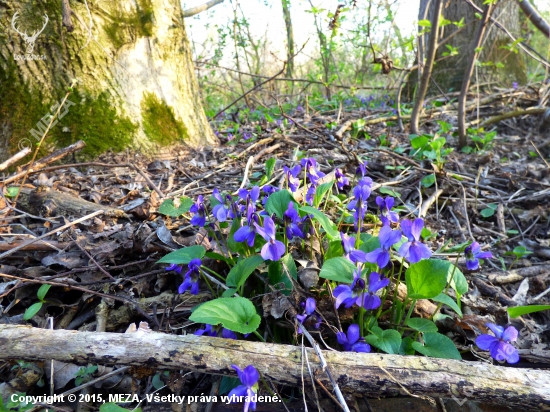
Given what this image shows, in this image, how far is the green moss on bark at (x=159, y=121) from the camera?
11.1ft

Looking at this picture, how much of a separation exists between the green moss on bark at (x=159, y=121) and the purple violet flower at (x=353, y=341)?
272 cm

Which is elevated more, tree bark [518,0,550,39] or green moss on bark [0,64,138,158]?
tree bark [518,0,550,39]

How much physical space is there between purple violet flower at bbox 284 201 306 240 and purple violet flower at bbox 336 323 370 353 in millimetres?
417

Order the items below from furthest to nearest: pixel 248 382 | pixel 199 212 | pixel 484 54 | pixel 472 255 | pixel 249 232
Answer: pixel 484 54
pixel 199 212
pixel 472 255
pixel 249 232
pixel 248 382

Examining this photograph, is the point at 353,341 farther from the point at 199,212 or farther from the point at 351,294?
the point at 199,212

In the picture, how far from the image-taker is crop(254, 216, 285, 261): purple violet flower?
130 centimetres

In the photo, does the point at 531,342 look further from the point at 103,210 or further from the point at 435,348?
the point at 103,210

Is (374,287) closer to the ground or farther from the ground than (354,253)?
closer to the ground

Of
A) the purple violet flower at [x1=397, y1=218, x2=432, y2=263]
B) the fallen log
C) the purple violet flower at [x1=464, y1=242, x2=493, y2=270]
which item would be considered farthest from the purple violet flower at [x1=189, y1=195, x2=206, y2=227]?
the purple violet flower at [x1=464, y1=242, x2=493, y2=270]

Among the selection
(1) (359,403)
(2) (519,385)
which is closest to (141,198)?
(1) (359,403)

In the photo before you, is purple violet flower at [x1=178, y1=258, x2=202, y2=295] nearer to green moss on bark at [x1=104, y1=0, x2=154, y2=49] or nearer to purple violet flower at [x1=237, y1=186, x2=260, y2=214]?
purple violet flower at [x1=237, y1=186, x2=260, y2=214]

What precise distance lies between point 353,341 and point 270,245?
16.7 inches

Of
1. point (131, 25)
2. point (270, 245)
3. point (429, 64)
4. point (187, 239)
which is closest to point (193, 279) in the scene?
point (270, 245)

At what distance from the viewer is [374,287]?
125 centimetres
